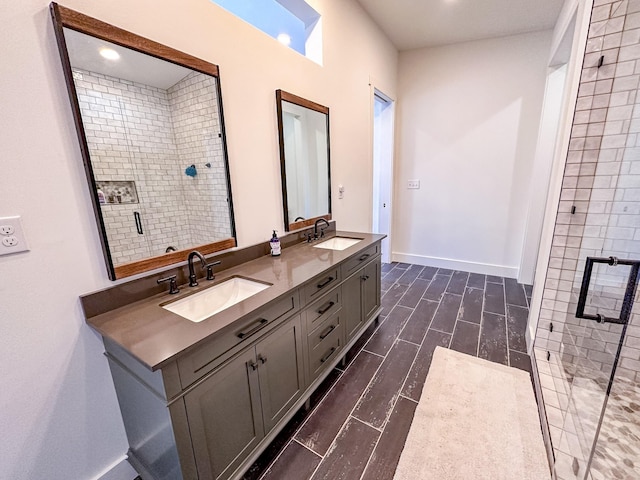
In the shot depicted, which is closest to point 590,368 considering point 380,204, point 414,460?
point 414,460

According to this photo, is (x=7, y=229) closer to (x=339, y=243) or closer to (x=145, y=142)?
(x=145, y=142)

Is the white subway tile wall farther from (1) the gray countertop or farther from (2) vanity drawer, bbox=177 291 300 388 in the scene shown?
(2) vanity drawer, bbox=177 291 300 388

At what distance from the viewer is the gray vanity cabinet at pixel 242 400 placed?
1.06 m

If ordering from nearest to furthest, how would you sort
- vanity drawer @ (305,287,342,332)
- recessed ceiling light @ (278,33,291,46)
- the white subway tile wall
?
the white subway tile wall → vanity drawer @ (305,287,342,332) → recessed ceiling light @ (278,33,291,46)

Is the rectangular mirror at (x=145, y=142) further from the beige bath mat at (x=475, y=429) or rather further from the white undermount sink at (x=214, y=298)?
the beige bath mat at (x=475, y=429)

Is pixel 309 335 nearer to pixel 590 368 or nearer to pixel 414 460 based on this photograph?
pixel 414 460

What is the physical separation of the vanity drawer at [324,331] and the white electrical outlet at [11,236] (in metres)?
1.31

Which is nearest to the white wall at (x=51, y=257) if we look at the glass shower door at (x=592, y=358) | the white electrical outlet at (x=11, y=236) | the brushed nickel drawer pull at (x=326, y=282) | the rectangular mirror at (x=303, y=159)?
the white electrical outlet at (x=11, y=236)

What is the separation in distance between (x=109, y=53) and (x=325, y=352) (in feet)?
6.19

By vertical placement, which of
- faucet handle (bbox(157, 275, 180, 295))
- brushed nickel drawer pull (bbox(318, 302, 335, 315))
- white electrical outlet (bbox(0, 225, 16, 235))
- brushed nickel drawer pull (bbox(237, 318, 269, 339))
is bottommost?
brushed nickel drawer pull (bbox(318, 302, 335, 315))

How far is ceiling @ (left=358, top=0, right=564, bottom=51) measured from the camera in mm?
2617

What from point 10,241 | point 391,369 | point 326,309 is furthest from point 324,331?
point 10,241

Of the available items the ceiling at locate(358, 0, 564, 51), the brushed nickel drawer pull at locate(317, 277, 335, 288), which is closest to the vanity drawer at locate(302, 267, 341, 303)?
the brushed nickel drawer pull at locate(317, 277, 335, 288)

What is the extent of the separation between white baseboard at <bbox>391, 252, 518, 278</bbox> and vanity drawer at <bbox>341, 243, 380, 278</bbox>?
201 cm
